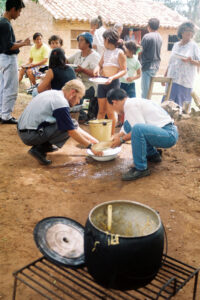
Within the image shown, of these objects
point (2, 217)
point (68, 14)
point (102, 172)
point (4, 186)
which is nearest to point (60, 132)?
point (102, 172)

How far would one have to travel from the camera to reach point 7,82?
5.54m

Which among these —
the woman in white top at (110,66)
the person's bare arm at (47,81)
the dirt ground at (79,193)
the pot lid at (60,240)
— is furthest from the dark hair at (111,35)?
the pot lid at (60,240)

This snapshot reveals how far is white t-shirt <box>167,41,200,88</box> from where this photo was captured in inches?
231

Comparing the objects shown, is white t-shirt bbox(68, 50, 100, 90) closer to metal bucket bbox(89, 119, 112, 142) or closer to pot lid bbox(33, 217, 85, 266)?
metal bucket bbox(89, 119, 112, 142)

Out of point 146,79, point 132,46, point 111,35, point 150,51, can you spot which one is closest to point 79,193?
point 111,35

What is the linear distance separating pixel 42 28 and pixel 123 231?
Answer: 14.4 metres

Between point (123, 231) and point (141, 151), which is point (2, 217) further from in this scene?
point (141, 151)

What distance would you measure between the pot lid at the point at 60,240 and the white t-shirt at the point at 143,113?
1865 millimetres

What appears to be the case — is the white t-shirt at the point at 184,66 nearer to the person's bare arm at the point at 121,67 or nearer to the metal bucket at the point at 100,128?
the person's bare arm at the point at 121,67

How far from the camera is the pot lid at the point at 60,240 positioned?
→ 1884 millimetres

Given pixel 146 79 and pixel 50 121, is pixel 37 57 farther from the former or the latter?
pixel 50 121

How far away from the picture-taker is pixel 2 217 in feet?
9.59

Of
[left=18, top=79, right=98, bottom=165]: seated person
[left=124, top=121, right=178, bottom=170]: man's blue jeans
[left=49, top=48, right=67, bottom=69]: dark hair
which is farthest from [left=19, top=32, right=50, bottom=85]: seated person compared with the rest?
[left=124, top=121, right=178, bottom=170]: man's blue jeans

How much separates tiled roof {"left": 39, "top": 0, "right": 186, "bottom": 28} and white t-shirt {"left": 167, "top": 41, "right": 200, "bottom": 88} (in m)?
9.32
